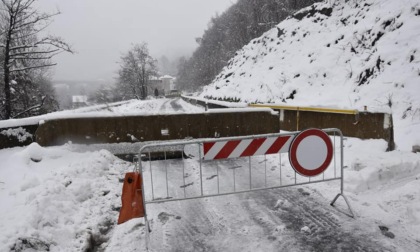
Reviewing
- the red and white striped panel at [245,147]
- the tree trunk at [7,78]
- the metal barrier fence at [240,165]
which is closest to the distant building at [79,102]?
the tree trunk at [7,78]

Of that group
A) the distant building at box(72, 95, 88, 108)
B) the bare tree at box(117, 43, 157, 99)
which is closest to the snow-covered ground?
the distant building at box(72, 95, 88, 108)

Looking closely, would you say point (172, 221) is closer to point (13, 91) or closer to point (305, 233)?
point (305, 233)

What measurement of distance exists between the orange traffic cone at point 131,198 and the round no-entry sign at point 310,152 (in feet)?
8.11

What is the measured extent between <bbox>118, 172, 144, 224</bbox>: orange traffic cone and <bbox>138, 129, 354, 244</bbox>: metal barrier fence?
0.12 metres

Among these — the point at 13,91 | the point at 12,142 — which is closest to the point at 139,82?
the point at 13,91

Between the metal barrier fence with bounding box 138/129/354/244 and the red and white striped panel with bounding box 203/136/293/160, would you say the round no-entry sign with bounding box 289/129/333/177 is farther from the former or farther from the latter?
the red and white striped panel with bounding box 203/136/293/160

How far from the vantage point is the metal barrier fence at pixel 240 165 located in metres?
4.76

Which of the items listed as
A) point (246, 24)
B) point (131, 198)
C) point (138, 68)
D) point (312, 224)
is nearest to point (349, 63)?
point (312, 224)

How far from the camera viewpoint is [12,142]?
8211 millimetres

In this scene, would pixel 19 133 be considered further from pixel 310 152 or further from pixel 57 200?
pixel 310 152

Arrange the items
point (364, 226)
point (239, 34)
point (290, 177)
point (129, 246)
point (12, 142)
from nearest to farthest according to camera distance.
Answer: point (129, 246) → point (364, 226) → point (290, 177) → point (12, 142) → point (239, 34)

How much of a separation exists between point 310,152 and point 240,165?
9.18ft

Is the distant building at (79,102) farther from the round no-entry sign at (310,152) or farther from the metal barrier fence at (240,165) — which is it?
the round no-entry sign at (310,152)

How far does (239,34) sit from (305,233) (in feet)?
188
